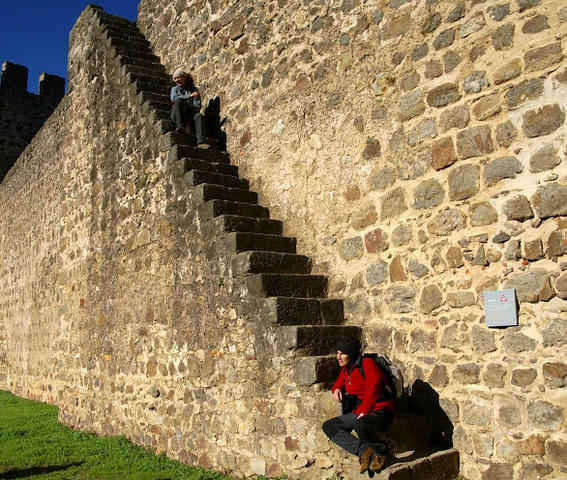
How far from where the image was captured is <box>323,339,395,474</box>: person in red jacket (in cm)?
382

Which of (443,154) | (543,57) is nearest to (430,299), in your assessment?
(443,154)

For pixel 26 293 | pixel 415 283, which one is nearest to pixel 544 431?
pixel 415 283

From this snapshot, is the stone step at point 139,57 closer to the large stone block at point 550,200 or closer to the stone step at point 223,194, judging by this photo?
the stone step at point 223,194

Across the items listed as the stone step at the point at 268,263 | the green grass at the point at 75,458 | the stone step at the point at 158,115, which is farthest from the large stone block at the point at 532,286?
the stone step at the point at 158,115

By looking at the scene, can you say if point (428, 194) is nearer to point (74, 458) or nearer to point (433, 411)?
point (433, 411)

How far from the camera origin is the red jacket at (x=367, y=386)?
13.0 feet

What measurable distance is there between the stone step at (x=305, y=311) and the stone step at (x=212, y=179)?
183 centimetres

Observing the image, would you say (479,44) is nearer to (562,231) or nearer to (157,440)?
(562,231)

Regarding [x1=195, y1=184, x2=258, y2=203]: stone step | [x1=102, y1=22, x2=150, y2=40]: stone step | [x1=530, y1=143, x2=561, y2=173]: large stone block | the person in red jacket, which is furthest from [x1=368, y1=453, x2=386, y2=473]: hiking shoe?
[x1=102, y1=22, x2=150, y2=40]: stone step

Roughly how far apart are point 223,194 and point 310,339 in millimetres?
2085

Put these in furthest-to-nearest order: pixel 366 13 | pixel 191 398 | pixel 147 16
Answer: pixel 147 16
pixel 191 398
pixel 366 13

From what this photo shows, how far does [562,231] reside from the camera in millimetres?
3744

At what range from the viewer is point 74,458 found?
6.00m

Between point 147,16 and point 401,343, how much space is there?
7176mm
